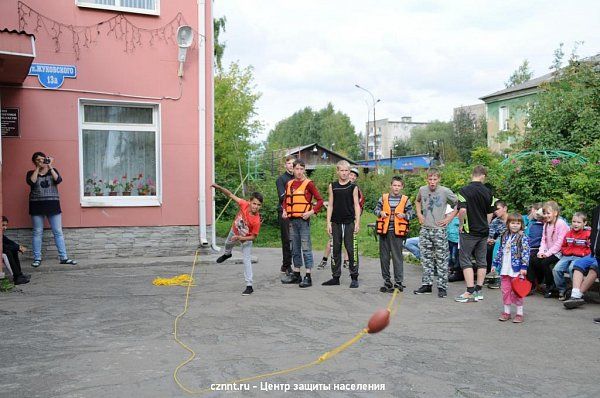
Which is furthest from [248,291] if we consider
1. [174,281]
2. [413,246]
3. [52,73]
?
[52,73]

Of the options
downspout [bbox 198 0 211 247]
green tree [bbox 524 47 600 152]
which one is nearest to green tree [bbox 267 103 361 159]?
green tree [bbox 524 47 600 152]

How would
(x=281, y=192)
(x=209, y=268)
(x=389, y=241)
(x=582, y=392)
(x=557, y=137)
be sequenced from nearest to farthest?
1. (x=582, y=392)
2. (x=389, y=241)
3. (x=281, y=192)
4. (x=209, y=268)
5. (x=557, y=137)

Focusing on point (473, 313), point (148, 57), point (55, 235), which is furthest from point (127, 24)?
point (473, 313)

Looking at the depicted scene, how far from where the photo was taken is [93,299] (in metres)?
8.55

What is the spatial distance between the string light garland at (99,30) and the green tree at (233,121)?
17.1m

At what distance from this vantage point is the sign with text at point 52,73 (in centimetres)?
1121

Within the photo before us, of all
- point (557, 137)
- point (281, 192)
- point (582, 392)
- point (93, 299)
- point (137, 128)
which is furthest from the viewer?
point (557, 137)

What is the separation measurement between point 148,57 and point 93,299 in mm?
5564

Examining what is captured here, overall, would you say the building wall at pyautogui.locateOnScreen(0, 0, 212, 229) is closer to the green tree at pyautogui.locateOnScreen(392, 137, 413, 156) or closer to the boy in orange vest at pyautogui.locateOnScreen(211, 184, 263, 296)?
the boy in orange vest at pyautogui.locateOnScreen(211, 184, 263, 296)

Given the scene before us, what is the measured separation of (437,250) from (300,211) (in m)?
2.24

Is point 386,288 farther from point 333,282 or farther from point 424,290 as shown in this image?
point 333,282

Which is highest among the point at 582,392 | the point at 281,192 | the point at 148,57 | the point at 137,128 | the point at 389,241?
the point at 148,57

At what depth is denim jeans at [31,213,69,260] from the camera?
10.7 meters

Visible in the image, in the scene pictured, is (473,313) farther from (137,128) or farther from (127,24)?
(127,24)
